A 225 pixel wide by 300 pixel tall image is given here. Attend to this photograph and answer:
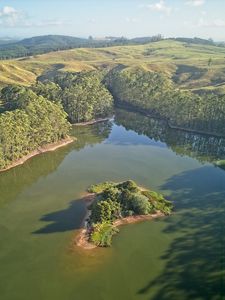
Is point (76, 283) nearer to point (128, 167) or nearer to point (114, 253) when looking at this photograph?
point (114, 253)

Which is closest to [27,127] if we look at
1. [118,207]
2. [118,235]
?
[118,207]

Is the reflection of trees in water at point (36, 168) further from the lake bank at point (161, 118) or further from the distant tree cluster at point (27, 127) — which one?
the lake bank at point (161, 118)

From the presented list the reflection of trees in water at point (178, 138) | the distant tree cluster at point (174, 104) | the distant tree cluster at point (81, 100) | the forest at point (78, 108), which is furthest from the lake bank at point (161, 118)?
the distant tree cluster at point (81, 100)

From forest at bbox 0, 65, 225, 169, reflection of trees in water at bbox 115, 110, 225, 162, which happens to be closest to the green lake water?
reflection of trees in water at bbox 115, 110, 225, 162

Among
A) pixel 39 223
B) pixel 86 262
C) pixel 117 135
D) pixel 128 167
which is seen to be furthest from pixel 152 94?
pixel 86 262

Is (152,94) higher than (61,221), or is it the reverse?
(152,94)

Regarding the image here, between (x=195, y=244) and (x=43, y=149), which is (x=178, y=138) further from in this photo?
(x=195, y=244)
